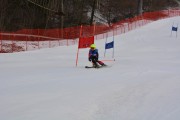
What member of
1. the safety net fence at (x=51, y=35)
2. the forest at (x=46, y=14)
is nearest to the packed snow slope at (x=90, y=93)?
the safety net fence at (x=51, y=35)

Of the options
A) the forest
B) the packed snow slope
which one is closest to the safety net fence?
the forest

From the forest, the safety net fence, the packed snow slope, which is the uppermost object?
the forest

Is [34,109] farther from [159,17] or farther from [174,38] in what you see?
[159,17]

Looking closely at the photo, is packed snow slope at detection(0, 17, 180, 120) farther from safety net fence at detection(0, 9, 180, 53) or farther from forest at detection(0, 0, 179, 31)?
forest at detection(0, 0, 179, 31)

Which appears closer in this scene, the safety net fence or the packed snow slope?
the packed snow slope

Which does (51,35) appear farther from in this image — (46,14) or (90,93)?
(90,93)

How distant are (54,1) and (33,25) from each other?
4.75 meters

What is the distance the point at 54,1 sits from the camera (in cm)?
5378

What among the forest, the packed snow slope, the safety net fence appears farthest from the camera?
the forest

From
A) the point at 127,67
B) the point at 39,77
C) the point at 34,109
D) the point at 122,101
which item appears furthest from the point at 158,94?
the point at 127,67

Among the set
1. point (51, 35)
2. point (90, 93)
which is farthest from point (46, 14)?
point (90, 93)

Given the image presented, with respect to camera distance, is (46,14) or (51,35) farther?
(46,14)

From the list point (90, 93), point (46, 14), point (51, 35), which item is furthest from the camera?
point (46, 14)

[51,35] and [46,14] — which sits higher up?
[46,14]
